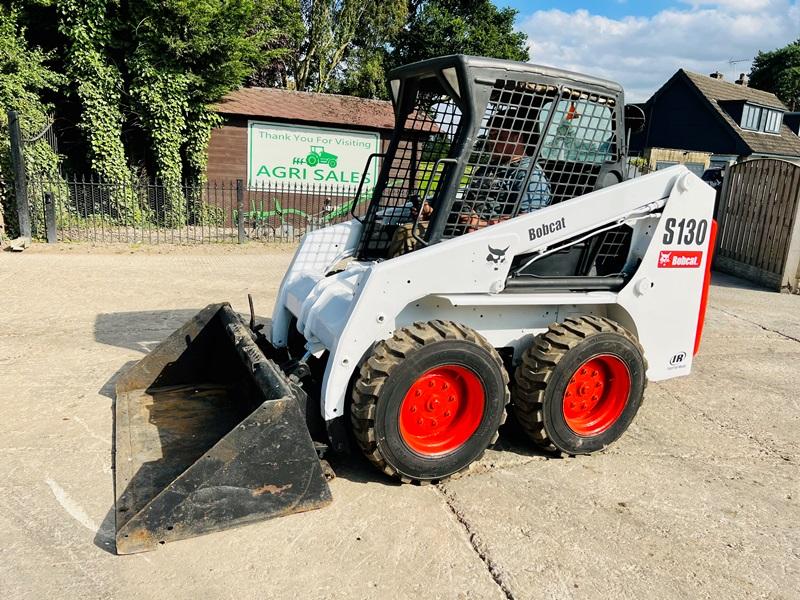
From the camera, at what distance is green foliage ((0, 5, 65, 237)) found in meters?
11.4

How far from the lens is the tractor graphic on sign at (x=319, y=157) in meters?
16.2

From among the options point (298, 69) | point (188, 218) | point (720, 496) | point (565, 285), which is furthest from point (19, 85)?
point (298, 69)

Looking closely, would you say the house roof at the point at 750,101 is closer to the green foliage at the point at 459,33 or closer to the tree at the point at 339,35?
the green foliage at the point at 459,33

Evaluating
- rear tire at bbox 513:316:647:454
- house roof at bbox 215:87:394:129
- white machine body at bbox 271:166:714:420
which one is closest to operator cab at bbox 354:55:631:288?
white machine body at bbox 271:166:714:420

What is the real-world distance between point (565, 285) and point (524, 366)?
1.91 feet

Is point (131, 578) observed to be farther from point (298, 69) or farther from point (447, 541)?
point (298, 69)

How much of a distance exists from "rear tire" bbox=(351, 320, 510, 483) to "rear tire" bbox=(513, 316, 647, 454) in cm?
26

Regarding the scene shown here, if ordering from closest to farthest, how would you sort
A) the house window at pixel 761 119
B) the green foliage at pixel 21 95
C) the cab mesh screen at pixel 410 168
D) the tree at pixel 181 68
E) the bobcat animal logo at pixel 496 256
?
the bobcat animal logo at pixel 496 256, the cab mesh screen at pixel 410 168, the green foliage at pixel 21 95, the tree at pixel 181 68, the house window at pixel 761 119

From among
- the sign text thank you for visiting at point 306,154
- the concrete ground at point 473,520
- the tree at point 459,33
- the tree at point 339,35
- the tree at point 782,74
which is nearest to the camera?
the concrete ground at point 473,520

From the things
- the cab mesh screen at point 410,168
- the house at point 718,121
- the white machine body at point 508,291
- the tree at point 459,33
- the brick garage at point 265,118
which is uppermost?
the tree at point 459,33

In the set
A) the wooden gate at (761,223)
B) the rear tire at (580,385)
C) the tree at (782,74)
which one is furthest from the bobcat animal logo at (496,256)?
the tree at (782,74)

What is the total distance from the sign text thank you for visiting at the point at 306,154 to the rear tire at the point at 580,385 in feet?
40.6

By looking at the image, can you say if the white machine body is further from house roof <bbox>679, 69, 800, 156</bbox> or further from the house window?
the house window

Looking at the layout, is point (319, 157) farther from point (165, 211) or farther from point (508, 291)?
point (508, 291)
